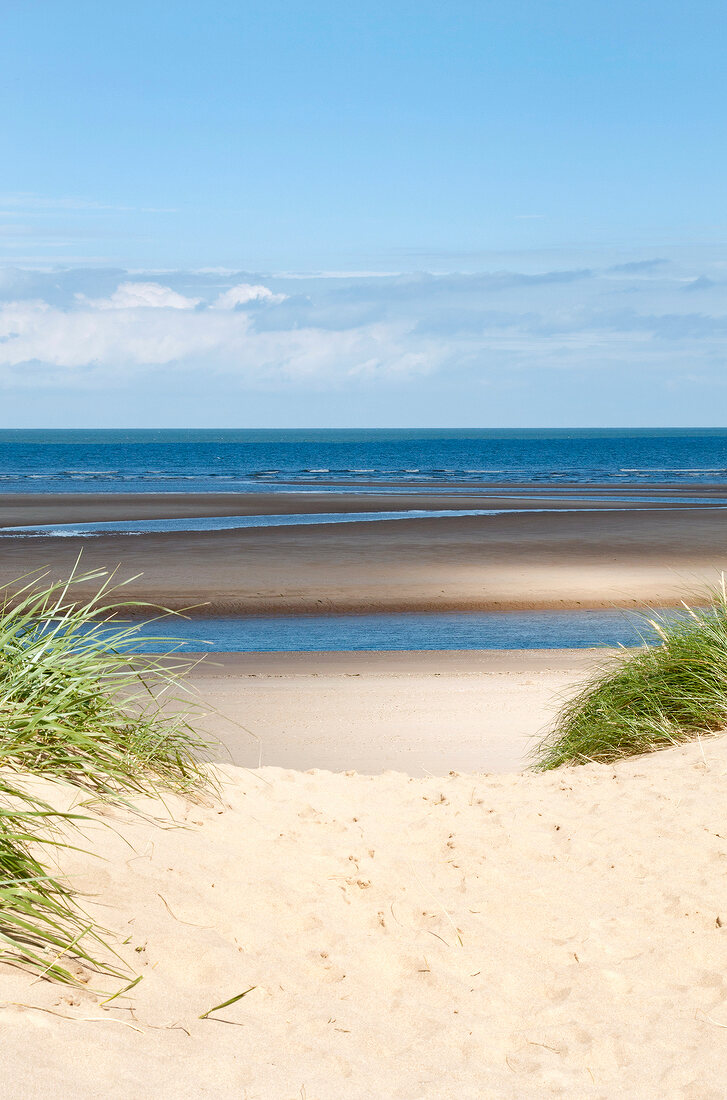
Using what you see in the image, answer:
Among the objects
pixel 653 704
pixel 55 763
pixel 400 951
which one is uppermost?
pixel 55 763

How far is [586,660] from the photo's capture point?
11086 millimetres

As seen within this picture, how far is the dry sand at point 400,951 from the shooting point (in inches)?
111

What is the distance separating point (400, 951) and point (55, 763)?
66.2 inches

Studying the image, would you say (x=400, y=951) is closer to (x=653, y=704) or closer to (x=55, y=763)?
(x=55, y=763)

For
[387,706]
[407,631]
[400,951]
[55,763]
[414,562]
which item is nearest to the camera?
[400,951]

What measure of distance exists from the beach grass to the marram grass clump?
2800 mm

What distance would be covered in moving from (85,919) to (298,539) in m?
20.5

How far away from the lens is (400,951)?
3848mm

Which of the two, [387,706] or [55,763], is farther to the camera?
[387,706]

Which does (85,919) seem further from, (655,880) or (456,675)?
(456,675)

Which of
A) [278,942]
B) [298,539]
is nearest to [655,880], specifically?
[278,942]

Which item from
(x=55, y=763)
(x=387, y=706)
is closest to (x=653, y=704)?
(x=387, y=706)

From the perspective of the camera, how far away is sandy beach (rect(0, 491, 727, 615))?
16.3 metres

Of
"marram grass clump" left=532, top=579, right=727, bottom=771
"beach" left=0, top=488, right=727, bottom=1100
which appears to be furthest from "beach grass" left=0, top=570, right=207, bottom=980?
"marram grass clump" left=532, top=579, right=727, bottom=771
